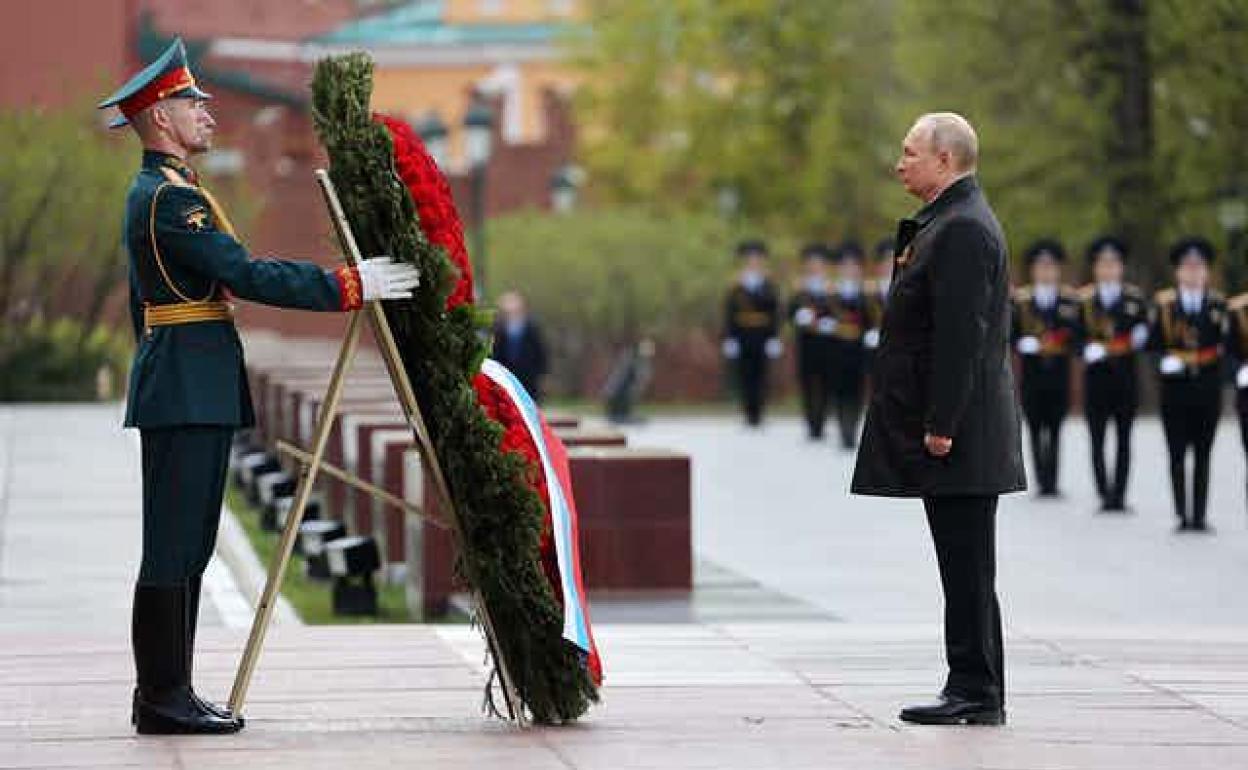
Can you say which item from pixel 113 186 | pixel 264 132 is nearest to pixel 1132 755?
pixel 113 186

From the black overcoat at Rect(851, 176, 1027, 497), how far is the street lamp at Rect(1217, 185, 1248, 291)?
28951mm

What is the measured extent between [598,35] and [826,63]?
13.8 feet

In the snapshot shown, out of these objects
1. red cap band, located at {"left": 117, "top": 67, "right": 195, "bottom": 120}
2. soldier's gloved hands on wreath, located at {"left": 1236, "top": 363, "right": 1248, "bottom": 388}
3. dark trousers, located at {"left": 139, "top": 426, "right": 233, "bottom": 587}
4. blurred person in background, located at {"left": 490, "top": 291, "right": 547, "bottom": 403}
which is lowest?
blurred person in background, located at {"left": 490, "top": 291, "right": 547, "bottom": 403}

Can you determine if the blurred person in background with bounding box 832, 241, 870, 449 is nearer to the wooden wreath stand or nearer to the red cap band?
the wooden wreath stand

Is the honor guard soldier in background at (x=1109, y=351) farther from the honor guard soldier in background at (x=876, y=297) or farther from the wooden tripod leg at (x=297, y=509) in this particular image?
the wooden tripod leg at (x=297, y=509)

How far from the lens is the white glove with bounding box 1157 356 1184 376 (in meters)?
20.2

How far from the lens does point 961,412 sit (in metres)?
9.12

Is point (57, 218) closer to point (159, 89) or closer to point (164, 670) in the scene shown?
point (159, 89)

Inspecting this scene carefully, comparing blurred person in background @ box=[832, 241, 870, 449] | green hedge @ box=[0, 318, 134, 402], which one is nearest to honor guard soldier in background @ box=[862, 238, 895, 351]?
blurred person in background @ box=[832, 241, 870, 449]

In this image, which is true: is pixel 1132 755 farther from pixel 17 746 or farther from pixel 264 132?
pixel 264 132

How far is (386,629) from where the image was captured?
1205 centimetres

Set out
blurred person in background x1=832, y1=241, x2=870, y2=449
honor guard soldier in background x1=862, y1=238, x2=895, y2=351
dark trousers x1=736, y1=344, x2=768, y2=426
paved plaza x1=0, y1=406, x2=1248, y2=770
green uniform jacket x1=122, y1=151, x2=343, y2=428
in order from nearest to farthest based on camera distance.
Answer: paved plaza x1=0, y1=406, x2=1248, y2=770 < green uniform jacket x1=122, y1=151, x2=343, y2=428 < honor guard soldier in background x1=862, y1=238, x2=895, y2=351 < blurred person in background x1=832, y1=241, x2=870, y2=449 < dark trousers x1=736, y1=344, x2=768, y2=426

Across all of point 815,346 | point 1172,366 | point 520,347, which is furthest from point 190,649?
point 520,347

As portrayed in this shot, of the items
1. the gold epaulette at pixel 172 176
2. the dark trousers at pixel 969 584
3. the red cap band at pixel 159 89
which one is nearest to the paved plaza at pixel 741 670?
the dark trousers at pixel 969 584
